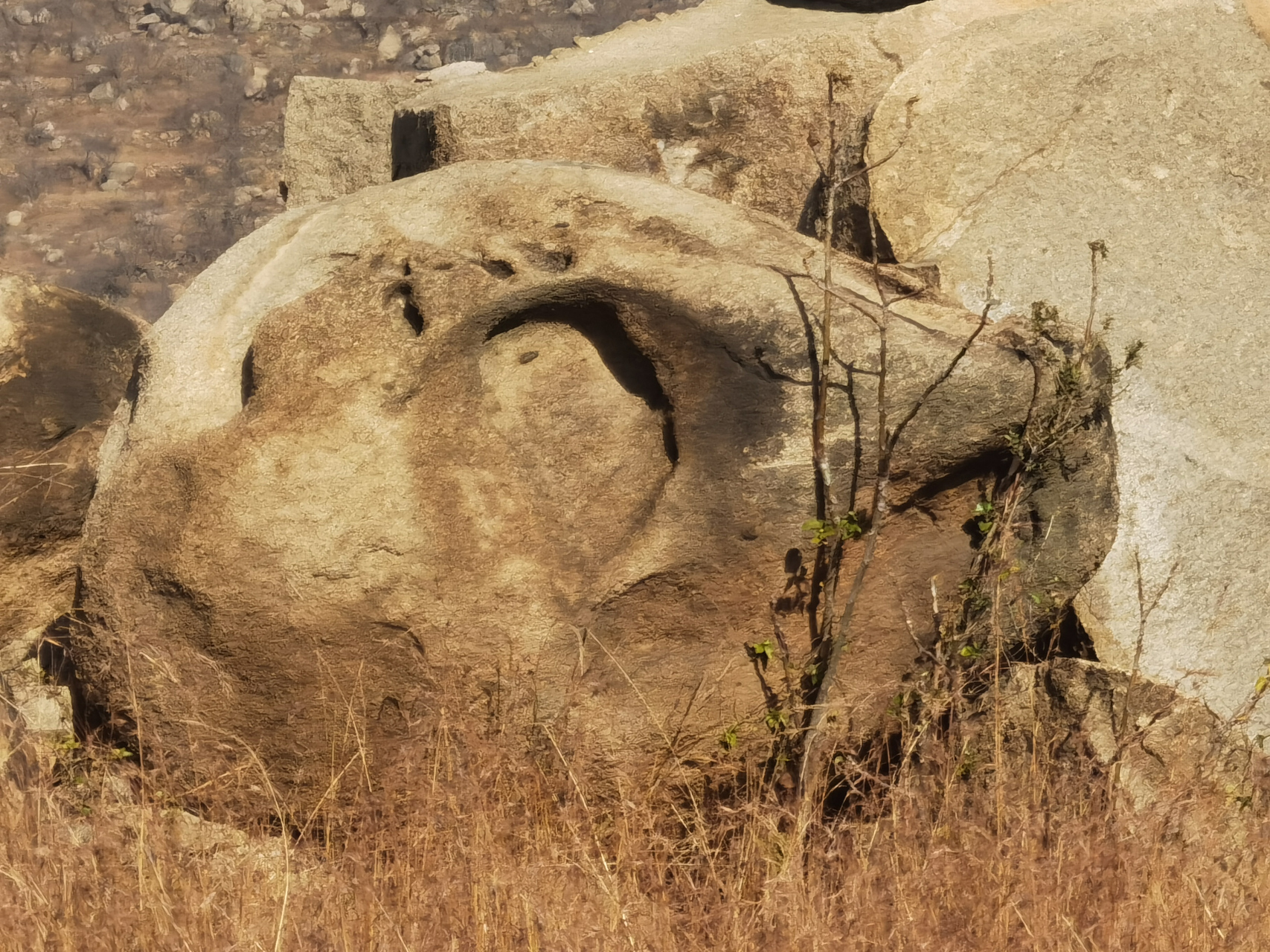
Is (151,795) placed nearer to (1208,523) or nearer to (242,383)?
(242,383)

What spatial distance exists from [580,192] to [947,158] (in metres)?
1.08

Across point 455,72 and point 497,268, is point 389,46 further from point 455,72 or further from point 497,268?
point 497,268

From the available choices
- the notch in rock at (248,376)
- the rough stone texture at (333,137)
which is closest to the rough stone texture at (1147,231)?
the notch in rock at (248,376)

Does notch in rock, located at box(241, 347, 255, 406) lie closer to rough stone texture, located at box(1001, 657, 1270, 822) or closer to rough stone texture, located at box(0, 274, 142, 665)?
rough stone texture, located at box(0, 274, 142, 665)

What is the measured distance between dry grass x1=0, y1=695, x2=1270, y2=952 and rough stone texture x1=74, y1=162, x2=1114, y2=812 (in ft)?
0.57

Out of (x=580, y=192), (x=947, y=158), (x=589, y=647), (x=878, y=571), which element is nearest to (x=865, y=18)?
(x=947, y=158)

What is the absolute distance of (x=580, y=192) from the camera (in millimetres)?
3334

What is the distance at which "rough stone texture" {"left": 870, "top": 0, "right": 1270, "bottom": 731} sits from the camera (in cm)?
344

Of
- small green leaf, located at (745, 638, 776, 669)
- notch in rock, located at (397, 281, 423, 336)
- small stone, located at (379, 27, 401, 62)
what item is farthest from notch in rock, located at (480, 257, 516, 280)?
small stone, located at (379, 27, 401, 62)

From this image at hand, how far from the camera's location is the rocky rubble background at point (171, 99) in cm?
1021

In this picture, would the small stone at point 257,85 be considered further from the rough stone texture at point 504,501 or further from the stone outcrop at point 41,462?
the rough stone texture at point 504,501

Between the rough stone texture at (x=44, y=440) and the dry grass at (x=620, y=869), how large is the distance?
80 cm

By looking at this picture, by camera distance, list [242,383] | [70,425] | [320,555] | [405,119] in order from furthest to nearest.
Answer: [405,119] < [70,425] < [242,383] < [320,555]

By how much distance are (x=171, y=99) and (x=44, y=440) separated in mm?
8933
